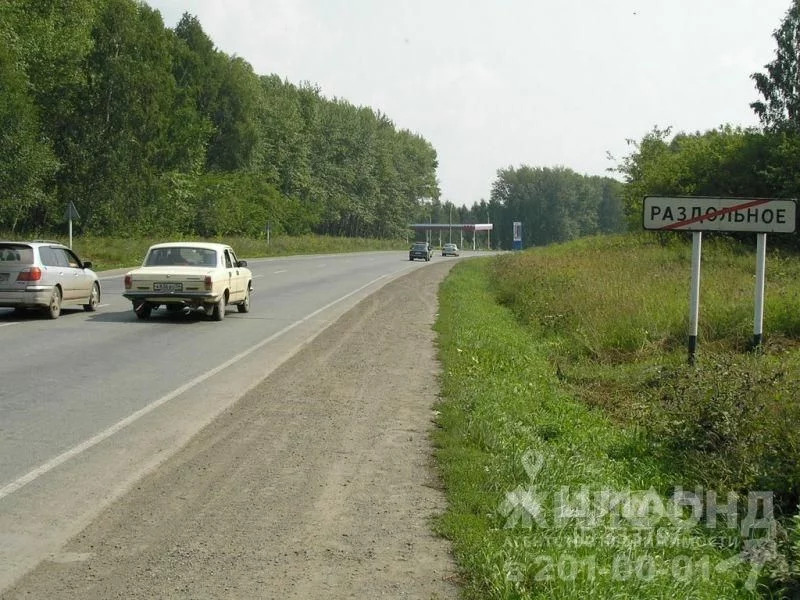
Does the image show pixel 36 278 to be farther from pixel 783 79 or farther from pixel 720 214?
pixel 783 79

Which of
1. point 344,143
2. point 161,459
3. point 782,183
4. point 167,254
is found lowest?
point 161,459

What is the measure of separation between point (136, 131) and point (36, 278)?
3933cm

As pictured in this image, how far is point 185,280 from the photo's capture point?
60.7 ft

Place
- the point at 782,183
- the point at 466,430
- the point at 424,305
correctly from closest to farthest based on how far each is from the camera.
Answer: the point at 466,430 → the point at 424,305 → the point at 782,183

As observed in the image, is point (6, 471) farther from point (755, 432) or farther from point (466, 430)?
point (755, 432)

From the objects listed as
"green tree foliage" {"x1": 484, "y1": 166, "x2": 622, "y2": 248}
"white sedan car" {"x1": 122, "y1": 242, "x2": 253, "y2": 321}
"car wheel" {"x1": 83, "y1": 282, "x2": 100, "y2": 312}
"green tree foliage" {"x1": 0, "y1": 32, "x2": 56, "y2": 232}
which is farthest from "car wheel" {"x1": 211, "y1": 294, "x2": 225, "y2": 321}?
"green tree foliage" {"x1": 484, "y1": 166, "x2": 622, "y2": 248}

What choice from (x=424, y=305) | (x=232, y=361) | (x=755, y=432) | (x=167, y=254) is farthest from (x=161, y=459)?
(x=424, y=305)

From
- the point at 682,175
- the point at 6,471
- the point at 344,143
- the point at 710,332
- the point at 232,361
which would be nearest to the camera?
the point at 6,471

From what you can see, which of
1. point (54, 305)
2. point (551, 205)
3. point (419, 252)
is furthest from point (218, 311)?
point (551, 205)

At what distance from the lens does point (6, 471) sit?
683 cm

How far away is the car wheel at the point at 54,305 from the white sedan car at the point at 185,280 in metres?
1.44

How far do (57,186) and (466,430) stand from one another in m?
48.7

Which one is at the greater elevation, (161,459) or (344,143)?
(344,143)

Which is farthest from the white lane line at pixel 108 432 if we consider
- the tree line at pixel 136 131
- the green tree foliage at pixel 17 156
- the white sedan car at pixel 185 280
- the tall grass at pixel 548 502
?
the tree line at pixel 136 131
